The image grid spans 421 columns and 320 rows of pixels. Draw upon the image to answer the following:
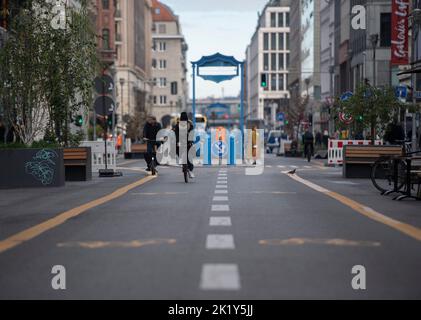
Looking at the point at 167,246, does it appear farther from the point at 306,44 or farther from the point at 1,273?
the point at 306,44

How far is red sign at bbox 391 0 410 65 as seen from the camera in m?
62.8

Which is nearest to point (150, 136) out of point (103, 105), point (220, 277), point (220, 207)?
point (103, 105)

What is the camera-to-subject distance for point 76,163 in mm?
27984

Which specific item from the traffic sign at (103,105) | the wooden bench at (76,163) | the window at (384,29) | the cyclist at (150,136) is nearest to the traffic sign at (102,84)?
the traffic sign at (103,105)

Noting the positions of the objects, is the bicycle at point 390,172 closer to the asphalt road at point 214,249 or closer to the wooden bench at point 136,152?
the asphalt road at point 214,249

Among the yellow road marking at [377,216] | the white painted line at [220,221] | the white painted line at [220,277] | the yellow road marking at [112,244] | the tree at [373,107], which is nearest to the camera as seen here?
the white painted line at [220,277]

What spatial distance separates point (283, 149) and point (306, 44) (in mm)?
58408

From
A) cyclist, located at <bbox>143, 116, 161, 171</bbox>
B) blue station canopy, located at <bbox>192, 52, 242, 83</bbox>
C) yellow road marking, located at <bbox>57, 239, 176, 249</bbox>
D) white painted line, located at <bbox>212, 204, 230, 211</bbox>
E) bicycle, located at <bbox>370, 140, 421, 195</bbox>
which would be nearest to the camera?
yellow road marking, located at <bbox>57, 239, 176, 249</bbox>

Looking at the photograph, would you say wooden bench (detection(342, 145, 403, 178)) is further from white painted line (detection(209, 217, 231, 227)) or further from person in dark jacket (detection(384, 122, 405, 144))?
white painted line (detection(209, 217, 231, 227))

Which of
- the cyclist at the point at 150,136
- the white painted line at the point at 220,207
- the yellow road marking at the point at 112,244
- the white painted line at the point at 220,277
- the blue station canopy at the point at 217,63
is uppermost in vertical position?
the blue station canopy at the point at 217,63

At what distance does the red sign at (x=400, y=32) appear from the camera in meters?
62.8

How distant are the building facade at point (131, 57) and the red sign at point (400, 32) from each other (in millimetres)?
56618

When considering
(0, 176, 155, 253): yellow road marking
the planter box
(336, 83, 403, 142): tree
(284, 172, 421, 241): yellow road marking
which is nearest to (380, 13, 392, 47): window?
(336, 83, 403, 142): tree

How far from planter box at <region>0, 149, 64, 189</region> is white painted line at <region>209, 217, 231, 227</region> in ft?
35.7
